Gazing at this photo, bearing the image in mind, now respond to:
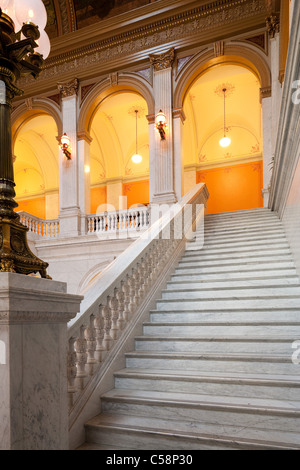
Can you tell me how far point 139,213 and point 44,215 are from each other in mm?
10352

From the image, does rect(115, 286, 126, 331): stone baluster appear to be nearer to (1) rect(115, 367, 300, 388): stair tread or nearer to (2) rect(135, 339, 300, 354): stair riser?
(2) rect(135, 339, 300, 354): stair riser

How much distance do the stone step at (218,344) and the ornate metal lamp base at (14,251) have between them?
218 centimetres

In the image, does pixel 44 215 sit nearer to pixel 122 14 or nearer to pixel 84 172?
pixel 84 172

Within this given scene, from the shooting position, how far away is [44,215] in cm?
1942

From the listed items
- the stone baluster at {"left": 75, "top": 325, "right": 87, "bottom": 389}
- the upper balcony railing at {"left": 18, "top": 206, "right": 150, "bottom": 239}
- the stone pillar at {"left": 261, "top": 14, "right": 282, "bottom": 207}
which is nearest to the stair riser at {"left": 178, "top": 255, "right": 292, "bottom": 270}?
the stone baluster at {"left": 75, "top": 325, "right": 87, "bottom": 389}

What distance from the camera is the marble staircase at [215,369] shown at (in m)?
2.66

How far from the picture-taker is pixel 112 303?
12.1 ft

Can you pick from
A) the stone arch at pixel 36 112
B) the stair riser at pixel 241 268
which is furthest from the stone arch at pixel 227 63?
the stair riser at pixel 241 268

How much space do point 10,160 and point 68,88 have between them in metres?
11.4

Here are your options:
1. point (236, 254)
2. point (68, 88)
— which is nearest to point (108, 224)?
point (68, 88)

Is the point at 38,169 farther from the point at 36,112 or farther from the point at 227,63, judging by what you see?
the point at 227,63

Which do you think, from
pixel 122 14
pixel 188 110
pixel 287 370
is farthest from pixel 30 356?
pixel 188 110

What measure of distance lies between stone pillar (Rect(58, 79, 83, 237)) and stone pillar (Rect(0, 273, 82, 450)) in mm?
9409

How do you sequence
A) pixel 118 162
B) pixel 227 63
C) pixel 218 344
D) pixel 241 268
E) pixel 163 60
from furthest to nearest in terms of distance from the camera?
Answer: pixel 118 162 → pixel 163 60 → pixel 227 63 → pixel 241 268 → pixel 218 344
